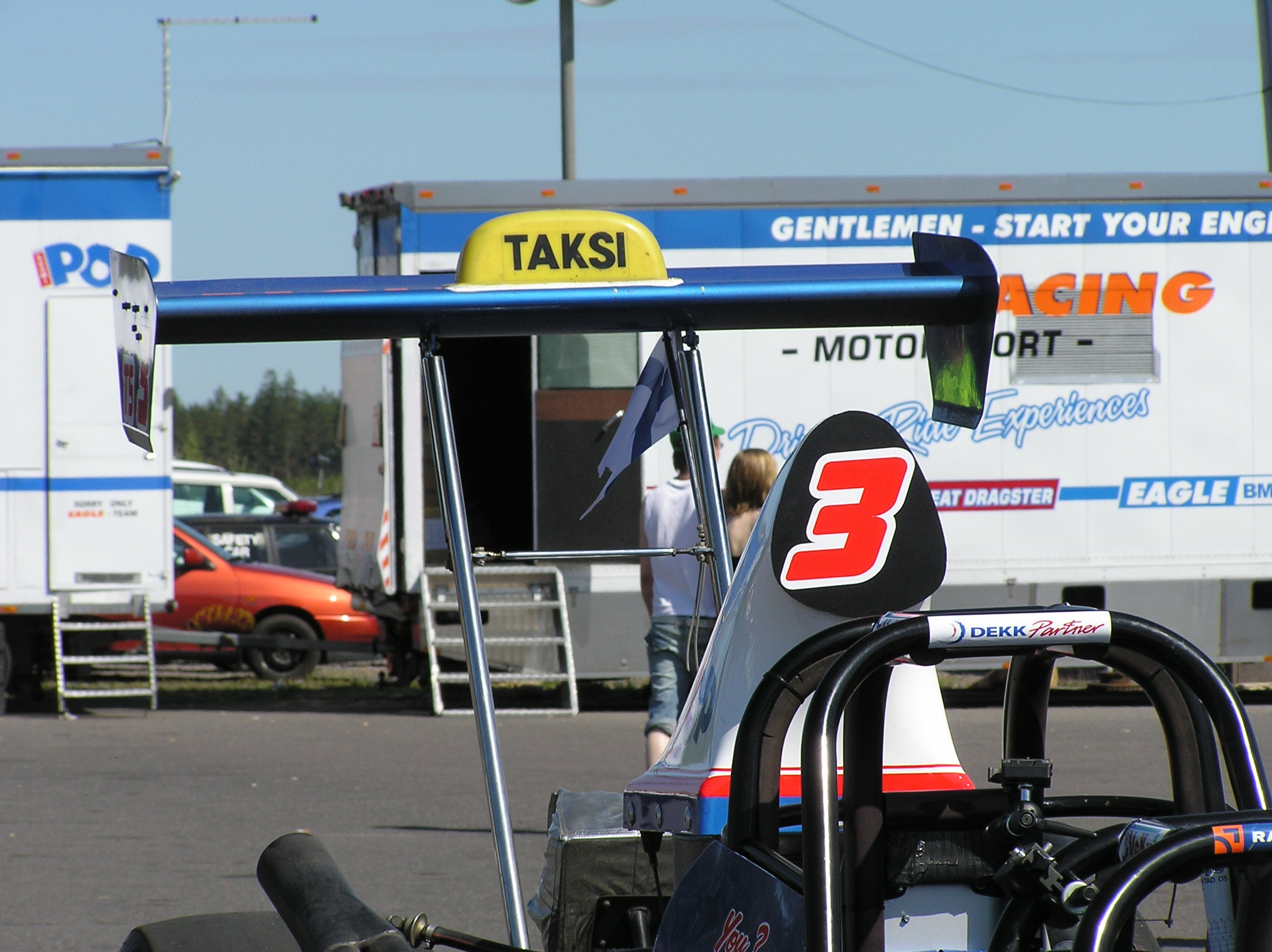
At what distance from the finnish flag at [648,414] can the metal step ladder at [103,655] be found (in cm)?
861

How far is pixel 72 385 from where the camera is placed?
11633 millimetres

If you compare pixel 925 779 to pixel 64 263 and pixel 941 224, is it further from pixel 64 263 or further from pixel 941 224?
pixel 64 263

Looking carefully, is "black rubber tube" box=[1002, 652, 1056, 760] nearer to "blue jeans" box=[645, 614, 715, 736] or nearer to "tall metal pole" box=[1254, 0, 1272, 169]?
"blue jeans" box=[645, 614, 715, 736]

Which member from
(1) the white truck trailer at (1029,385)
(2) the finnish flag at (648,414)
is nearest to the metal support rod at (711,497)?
(2) the finnish flag at (648,414)

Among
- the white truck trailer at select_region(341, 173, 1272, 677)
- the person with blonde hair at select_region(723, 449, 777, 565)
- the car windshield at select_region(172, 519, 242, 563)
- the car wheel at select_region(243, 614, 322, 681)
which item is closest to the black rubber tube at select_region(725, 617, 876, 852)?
the person with blonde hair at select_region(723, 449, 777, 565)

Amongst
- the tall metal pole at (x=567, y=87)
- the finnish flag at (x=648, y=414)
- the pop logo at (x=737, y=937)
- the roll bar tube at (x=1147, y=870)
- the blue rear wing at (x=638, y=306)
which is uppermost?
the tall metal pole at (x=567, y=87)

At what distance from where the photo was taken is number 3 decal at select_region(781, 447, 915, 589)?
9.23 feet

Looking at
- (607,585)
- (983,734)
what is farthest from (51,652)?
(983,734)

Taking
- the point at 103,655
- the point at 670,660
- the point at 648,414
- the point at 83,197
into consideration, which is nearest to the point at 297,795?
the point at 670,660

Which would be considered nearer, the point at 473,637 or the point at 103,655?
the point at 473,637

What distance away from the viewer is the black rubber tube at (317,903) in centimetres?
249

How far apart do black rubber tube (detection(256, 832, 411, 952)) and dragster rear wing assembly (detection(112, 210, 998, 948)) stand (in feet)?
1.55

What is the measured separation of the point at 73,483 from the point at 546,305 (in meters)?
9.25

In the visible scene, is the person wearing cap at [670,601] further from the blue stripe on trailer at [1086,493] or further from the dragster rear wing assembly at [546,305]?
the blue stripe on trailer at [1086,493]
